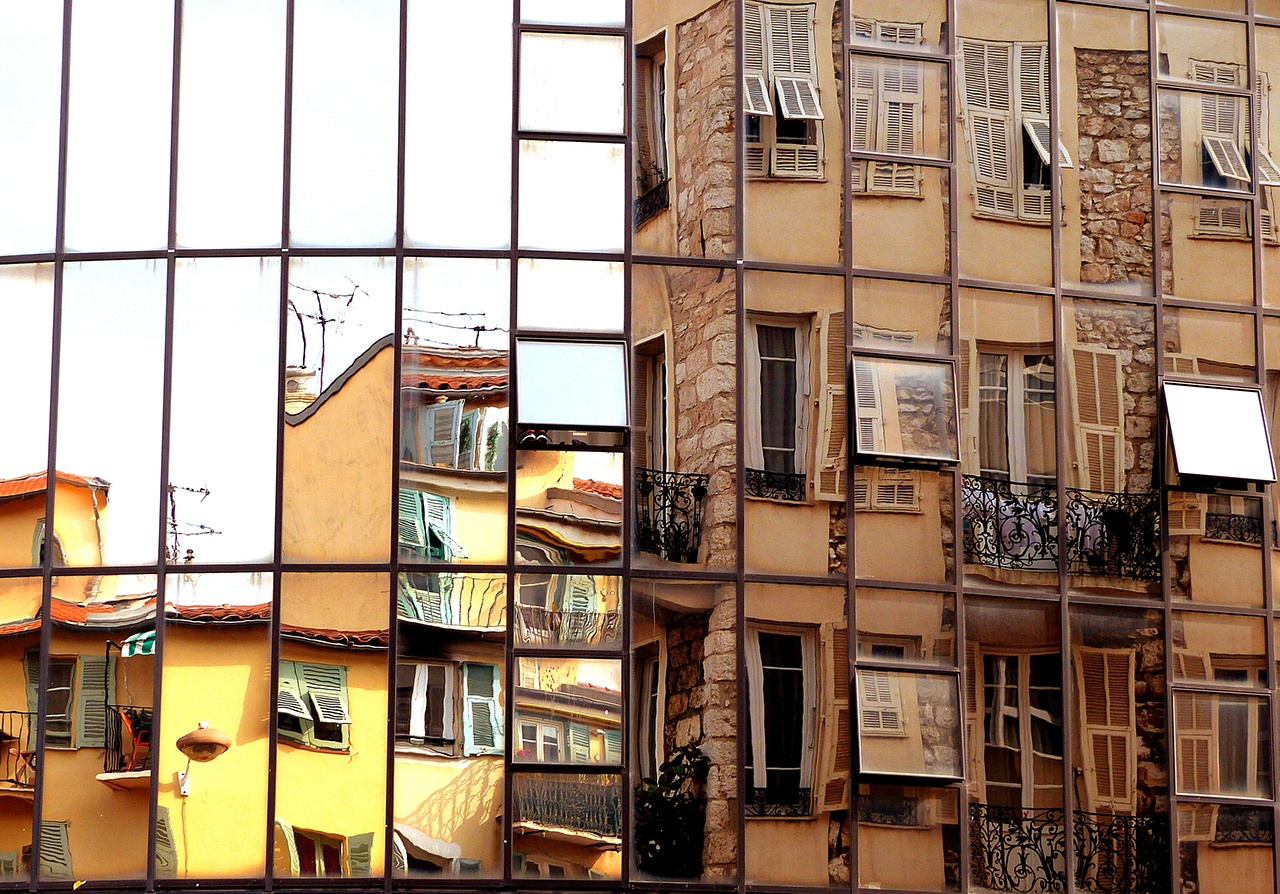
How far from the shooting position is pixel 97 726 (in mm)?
13672

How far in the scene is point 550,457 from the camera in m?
14.0

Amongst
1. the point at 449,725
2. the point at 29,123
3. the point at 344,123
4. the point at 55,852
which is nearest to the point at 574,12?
the point at 344,123

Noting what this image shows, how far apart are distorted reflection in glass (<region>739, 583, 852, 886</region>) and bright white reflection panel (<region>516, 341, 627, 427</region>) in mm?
1717

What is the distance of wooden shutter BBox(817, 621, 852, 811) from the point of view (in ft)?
45.5

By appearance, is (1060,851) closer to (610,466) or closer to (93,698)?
(610,466)

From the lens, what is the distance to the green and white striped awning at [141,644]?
539 inches

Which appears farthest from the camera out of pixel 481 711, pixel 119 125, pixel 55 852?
pixel 119 125

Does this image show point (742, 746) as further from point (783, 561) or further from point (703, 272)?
point (703, 272)

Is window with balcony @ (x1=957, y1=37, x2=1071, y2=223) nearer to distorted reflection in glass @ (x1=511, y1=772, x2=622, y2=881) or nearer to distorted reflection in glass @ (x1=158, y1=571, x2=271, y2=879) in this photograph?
distorted reflection in glass @ (x1=511, y1=772, x2=622, y2=881)

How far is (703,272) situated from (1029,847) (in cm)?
490

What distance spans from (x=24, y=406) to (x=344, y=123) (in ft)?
10.3

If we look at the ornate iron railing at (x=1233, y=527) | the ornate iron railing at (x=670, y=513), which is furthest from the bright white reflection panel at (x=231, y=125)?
the ornate iron railing at (x=1233, y=527)

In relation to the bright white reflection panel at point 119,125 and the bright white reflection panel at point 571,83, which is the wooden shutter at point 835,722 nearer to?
the bright white reflection panel at point 571,83

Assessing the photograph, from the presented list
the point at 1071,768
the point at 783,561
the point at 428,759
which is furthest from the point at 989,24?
the point at 428,759
